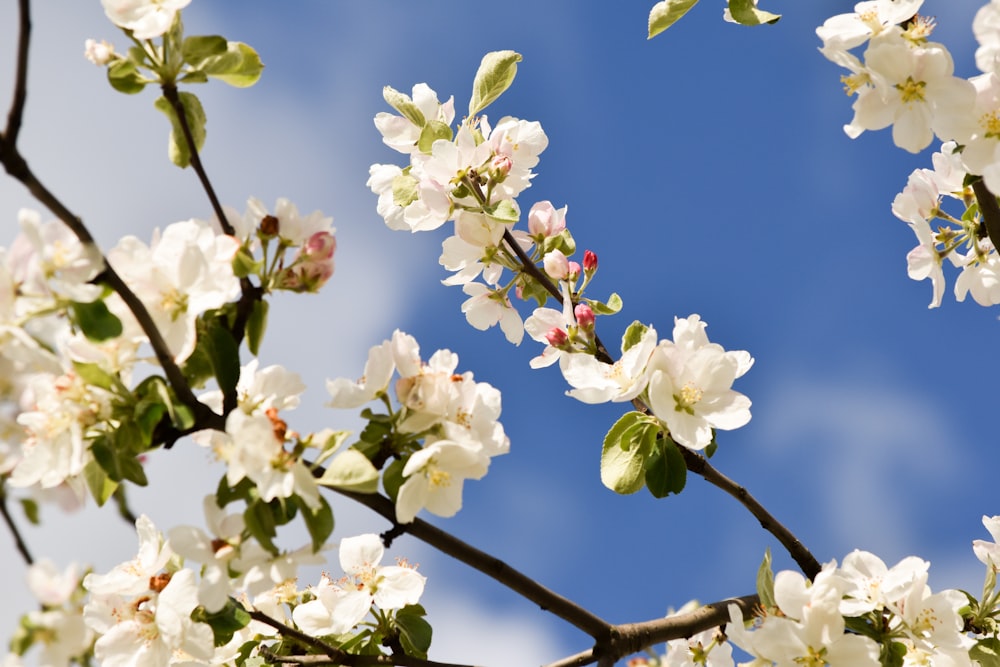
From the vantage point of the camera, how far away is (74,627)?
160cm

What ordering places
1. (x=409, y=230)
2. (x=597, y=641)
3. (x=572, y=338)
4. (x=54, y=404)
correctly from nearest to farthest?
(x=54, y=404)
(x=597, y=641)
(x=572, y=338)
(x=409, y=230)

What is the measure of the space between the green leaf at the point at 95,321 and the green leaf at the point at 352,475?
1.17 feet

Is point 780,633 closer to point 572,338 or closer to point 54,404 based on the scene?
point 572,338

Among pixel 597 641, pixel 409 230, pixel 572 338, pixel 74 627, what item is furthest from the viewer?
pixel 409 230

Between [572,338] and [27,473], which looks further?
[572,338]

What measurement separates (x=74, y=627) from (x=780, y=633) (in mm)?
1270

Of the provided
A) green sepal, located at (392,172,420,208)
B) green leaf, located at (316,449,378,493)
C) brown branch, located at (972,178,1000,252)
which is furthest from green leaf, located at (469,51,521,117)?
green leaf, located at (316,449,378,493)

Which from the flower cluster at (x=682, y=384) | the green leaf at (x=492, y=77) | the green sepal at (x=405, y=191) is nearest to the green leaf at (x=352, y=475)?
the flower cluster at (x=682, y=384)

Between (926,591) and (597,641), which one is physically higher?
(926,591)

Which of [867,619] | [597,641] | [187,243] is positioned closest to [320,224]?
[187,243]

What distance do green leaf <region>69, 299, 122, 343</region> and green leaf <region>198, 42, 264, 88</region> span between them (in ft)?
1.46

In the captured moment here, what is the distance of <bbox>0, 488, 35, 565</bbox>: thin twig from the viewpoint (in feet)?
4.67

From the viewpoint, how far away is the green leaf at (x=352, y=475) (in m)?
1.31

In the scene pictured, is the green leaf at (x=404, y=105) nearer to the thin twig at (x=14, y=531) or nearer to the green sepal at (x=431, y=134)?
the green sepal at (x=431, y=134)
